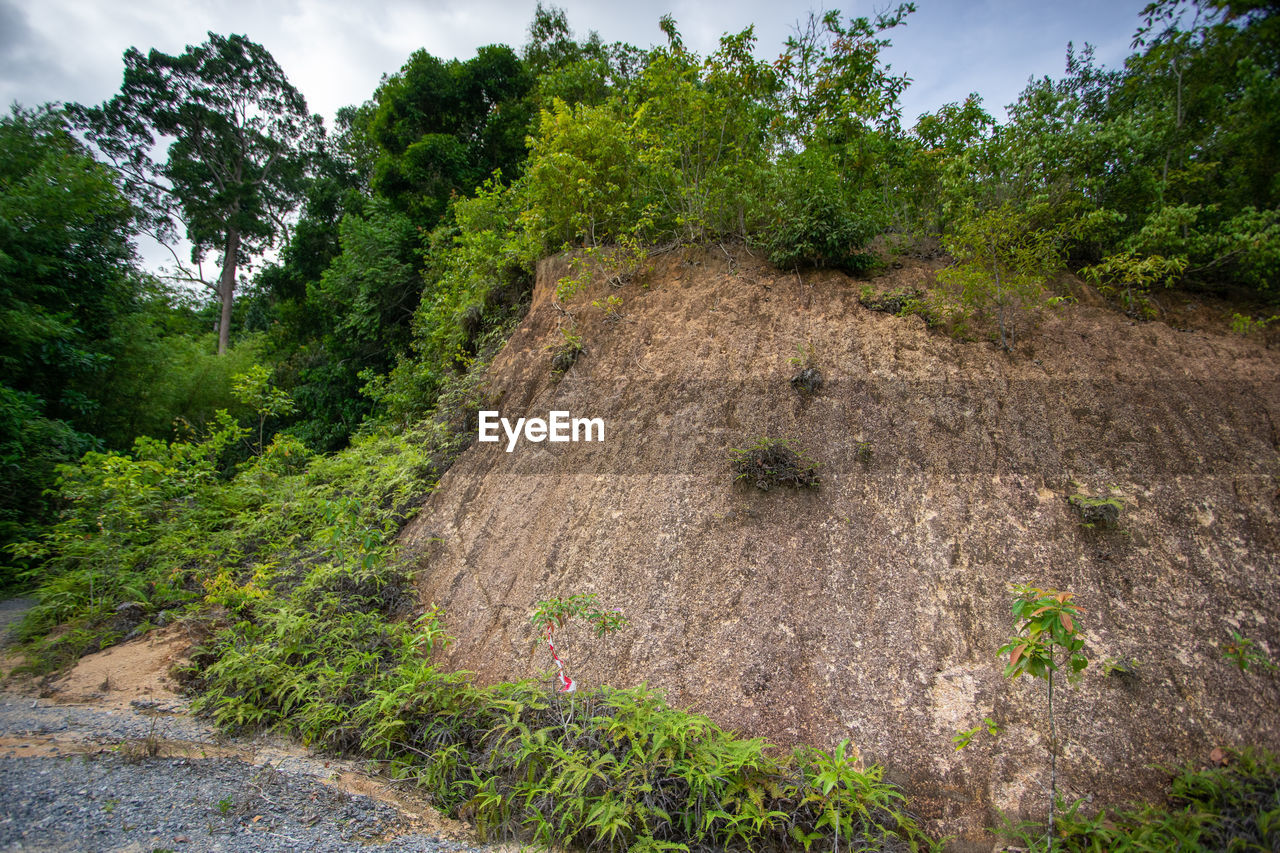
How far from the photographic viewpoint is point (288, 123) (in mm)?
23562

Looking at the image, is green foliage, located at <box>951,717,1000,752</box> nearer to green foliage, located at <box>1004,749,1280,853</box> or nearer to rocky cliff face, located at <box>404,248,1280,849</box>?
rocky cliff face, located at <box>404,248,1280,849</box>

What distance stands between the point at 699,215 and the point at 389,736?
8067mm

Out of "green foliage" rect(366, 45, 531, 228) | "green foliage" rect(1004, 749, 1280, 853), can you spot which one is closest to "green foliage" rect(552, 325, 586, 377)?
"green foliage" rect(1004, 749, 1280, 853)

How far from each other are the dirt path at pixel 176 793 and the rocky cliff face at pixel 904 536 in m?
1.70

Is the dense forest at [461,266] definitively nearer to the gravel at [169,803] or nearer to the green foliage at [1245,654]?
the gravel at [169,803]

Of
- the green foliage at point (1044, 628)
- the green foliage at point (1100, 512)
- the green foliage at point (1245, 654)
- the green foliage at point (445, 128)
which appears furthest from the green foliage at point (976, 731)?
the green foliage at point (445, 128)

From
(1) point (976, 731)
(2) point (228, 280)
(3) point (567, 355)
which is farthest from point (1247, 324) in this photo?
(2) point (228, 280)

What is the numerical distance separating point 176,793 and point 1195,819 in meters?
6.45

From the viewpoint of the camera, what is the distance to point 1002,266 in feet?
22.3

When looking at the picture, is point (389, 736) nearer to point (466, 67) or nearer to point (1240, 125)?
point (1240, 125)

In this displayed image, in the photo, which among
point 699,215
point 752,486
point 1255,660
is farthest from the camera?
point 699,215

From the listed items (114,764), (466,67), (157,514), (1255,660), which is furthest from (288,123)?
(1255,660)

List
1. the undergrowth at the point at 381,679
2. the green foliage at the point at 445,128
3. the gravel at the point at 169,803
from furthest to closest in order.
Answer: the green foliage at the point at 445,128 < the undergrowth at the point at 381,679 < the gravel at the point at 169,803

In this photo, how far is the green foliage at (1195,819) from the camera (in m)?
3.23
